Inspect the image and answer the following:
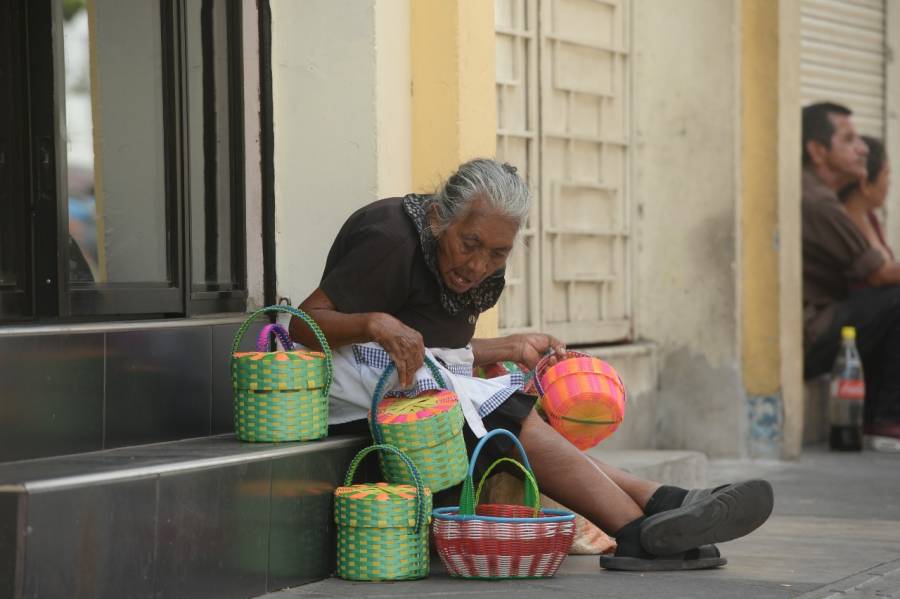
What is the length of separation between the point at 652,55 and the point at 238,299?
11.3 ft

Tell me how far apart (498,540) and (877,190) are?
5.89m

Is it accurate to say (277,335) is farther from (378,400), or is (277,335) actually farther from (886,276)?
(886,276)

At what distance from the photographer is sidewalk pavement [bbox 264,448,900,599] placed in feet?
14.4

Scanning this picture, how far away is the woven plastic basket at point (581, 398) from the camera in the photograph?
496 cm

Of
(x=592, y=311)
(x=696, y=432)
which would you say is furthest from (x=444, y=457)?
(x=696, y=432)

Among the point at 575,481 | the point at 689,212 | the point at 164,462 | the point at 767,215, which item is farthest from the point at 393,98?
the point at 767,215

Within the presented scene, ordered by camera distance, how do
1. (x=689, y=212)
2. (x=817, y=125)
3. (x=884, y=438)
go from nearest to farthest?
(x=689, y=212)
(x=884, y=438)
(x=817, y=125)

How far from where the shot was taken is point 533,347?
17.1 ft

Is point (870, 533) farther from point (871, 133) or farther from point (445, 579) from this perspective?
point (871, 133)

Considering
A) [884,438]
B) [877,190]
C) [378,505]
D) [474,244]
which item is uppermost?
[877,190]

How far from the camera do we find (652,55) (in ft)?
26.5

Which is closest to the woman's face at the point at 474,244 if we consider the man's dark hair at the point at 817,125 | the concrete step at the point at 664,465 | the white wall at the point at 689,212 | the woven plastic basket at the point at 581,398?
the woven plastic basket at the point at 581,398

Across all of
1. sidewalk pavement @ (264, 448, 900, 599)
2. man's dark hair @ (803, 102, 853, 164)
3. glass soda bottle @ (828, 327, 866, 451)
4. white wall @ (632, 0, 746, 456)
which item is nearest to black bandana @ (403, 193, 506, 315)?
sidewalk pavement @ (264, 448, 900, 599)

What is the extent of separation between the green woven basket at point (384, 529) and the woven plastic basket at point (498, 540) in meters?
0.07
